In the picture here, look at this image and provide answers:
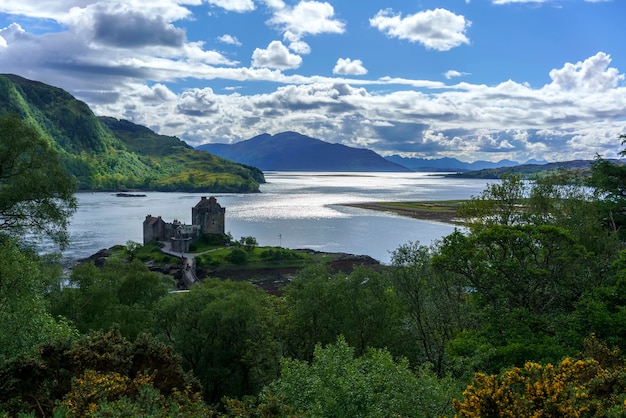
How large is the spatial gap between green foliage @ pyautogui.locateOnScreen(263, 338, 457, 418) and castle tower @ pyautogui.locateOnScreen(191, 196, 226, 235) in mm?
93234

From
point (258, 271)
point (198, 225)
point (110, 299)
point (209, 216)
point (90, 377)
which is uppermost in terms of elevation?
point (90, 377)

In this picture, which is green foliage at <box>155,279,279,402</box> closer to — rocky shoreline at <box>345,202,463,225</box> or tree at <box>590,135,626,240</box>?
tree at <box>590,135,626,240</box>

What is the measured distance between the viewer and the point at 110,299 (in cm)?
3769

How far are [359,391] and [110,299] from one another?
29129mm

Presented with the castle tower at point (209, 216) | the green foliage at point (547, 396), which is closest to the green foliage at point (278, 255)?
the castle tower at point (209, 216)

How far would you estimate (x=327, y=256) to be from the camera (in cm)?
10000

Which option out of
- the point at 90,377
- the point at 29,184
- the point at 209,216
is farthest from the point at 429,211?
the point at 90,377

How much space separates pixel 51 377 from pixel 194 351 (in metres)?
14.1

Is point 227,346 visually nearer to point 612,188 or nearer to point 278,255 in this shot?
point 612,188

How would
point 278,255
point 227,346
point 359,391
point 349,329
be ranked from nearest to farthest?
point 359,391, point 227,346, point 349,329, point 278,255

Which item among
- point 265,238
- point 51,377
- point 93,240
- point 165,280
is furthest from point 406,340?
point 93,240

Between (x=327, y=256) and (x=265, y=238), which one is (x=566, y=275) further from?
(x=265, y=238)

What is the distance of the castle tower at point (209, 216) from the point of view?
10838 cm

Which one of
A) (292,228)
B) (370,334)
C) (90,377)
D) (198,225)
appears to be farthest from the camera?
(292,228)
